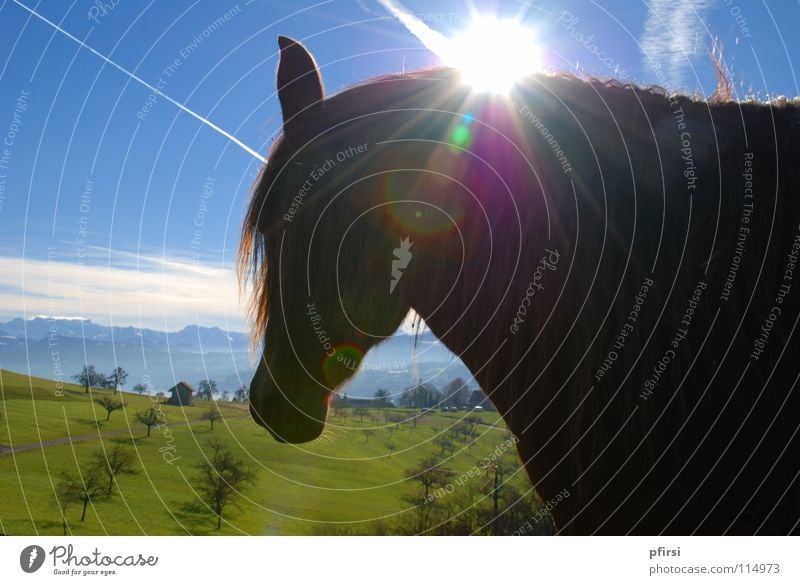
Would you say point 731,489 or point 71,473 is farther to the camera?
point 71,473

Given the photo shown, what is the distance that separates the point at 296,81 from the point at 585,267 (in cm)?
130

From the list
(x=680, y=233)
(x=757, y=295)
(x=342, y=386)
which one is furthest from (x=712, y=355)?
(x=342, y=386)

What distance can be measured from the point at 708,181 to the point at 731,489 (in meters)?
1.01

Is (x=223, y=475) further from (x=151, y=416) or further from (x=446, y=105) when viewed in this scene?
(x=446, y=105)

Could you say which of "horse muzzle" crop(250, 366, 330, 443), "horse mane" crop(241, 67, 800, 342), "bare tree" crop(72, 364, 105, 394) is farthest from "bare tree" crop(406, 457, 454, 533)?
"bare tree" crop(72, 364, 105, 394)

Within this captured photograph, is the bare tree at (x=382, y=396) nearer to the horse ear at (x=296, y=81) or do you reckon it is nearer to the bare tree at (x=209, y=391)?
the horse ear at (x=296, y=81)

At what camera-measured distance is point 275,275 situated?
198 cm

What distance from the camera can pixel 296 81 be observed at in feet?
6.81

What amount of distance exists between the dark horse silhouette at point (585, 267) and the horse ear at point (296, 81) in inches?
3.7

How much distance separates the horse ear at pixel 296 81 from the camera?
2068 millimetres

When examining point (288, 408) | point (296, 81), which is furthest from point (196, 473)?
point (296, 81)

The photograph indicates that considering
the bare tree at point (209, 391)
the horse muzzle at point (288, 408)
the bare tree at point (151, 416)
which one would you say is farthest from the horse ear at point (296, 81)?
the bare tree at point (209, 391)

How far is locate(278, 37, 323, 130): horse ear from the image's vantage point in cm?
207
